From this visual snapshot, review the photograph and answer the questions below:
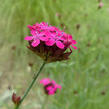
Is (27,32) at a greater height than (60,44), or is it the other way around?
(60,44)

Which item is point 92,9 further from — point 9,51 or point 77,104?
point 77,104

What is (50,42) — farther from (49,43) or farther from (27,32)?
(27,32)

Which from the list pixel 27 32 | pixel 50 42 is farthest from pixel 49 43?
pixel 27 32

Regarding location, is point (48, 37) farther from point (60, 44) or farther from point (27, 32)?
point (27, 32)

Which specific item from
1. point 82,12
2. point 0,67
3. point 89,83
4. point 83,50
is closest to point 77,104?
point 89,83

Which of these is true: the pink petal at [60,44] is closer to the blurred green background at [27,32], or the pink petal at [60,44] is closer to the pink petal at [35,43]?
the pink petal at [35,43]

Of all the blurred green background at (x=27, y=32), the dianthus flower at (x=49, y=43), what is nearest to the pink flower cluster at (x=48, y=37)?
the dianthus flower at (x=49, y=43)

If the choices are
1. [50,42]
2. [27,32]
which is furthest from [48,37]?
[27,32]

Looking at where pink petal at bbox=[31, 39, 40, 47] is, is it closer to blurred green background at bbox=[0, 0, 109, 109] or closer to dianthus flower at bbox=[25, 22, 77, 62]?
dianthus flower at bbox=[25, 22, 77, 62]

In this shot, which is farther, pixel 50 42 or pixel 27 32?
pixel 27 32

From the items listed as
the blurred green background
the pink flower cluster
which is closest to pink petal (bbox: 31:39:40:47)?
the pink flower cluster

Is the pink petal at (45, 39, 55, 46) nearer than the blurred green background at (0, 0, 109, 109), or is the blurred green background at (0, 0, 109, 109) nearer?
the pink petal at (45, 39, 55, 46)

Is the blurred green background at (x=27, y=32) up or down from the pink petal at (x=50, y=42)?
down
